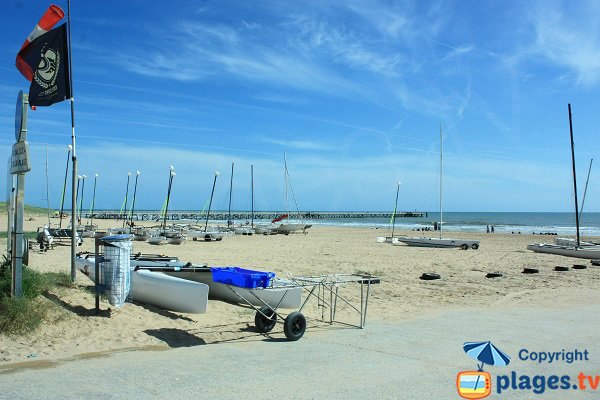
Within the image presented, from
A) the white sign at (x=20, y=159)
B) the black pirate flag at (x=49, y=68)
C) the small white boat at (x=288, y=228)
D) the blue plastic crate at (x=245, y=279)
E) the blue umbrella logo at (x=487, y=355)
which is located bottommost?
the blue umbrella logo at (x=487, y=355)

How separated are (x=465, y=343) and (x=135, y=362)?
15.4ft

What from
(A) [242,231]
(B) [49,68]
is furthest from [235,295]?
(A) [242,231]

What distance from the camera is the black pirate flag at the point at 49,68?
342 inches

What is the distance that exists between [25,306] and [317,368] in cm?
438

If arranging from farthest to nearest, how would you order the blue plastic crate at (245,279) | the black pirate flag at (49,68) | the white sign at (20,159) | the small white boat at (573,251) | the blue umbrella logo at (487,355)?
the small white boat at (573,251) → the black pirate flag at (49,68) → the blue plastic crate at (245,279) → the white sign at (20,159) → the blue umbrella logo at (487,355)

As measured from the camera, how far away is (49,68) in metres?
8.84

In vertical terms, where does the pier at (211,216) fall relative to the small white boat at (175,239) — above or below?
above

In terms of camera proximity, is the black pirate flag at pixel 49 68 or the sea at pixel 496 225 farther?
the sea at pixel 496 225

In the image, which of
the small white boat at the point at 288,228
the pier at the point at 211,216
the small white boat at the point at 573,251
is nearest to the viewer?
the small white boat at the point at 573,251

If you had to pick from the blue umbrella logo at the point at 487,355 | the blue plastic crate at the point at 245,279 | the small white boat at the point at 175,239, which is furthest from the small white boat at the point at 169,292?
the small white boat at the point at 175,239

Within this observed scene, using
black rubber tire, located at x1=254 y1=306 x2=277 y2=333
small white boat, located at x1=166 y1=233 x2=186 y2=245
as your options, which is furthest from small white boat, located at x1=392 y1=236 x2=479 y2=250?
black rubber tire, located at x1=254 y1=306 x2=277 y2=333

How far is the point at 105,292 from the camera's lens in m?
8.25

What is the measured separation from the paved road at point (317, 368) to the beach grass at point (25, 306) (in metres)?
→ 1.30

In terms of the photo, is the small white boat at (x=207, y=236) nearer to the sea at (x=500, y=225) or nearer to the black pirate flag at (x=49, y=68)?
the black pirate flag at (x=49, y=68)
